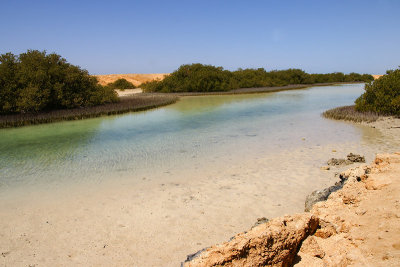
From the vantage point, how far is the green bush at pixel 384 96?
51.2 feet

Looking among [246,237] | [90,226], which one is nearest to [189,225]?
[90,226]

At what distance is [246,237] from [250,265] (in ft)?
0.79

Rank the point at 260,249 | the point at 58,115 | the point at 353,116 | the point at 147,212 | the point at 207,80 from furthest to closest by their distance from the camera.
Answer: the point at 207,80
the point at 58,115
the point at 353,116
the point at 147,212
the point at 260,249

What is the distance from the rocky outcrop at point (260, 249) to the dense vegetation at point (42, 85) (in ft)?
66.5

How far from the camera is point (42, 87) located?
20656mm

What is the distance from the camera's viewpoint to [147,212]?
5.36 m

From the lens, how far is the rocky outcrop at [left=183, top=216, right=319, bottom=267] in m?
2.57

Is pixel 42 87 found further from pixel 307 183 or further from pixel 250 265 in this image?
pixel 250 265

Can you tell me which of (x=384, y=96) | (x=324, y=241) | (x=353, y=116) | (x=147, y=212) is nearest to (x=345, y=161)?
(x=324, y=241)

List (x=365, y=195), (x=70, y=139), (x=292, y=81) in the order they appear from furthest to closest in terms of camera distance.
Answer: (x=292, y=81) < (x=70, y=139) < (x=365, y=195)

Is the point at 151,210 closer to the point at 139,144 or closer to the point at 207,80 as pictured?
the point at 139,144

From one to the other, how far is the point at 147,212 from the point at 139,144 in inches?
239

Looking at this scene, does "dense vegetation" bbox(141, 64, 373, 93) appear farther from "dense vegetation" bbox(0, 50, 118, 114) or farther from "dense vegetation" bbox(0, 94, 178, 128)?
"dense vegetation" bbox(0, 94, 178, 128)

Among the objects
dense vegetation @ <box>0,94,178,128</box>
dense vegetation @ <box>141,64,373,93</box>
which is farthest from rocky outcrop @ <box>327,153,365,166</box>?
dense vegetation @ <box>141,64,373,93</box>
